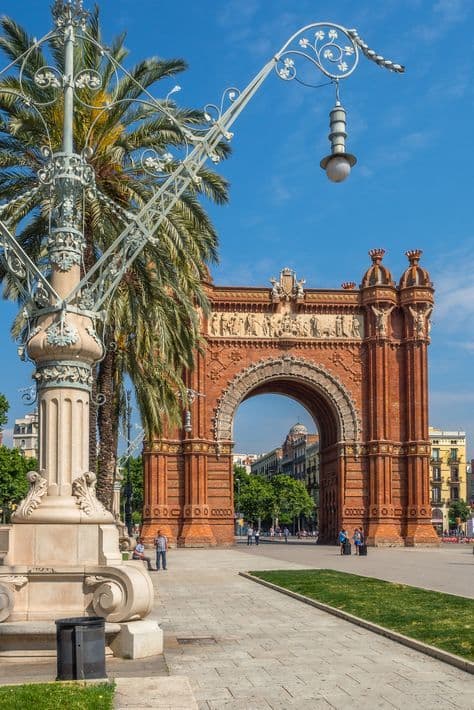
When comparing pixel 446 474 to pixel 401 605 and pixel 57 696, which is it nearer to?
pixel 401 605

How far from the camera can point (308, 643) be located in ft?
39.3

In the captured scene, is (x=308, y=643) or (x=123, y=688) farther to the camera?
(x=308, y=643)

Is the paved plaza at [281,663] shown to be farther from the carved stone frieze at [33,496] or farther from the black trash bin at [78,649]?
the carved stone frieze at [33,496]

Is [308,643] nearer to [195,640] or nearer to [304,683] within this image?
[195,640]

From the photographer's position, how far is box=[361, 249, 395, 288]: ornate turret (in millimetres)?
48312

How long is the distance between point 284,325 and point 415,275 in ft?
25.3

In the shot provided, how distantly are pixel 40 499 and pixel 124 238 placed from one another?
11.6 ft

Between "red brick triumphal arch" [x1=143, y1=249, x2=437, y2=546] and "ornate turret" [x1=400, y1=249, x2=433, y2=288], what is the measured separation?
7 centimetres

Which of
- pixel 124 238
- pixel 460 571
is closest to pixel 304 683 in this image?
pixel 124 238

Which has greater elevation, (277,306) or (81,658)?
(277,306)

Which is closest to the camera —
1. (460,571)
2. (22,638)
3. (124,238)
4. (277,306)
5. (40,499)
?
(22,638)

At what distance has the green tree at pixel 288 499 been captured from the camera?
331 ft

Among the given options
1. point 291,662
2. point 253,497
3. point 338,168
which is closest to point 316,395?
point 338,168

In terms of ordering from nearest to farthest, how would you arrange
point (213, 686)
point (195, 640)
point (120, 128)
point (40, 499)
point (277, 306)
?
1. point (213, 686)
2. point (40, 499)
3. point (195, 640)
4. point (120, 128)
5. point (277, 306)
